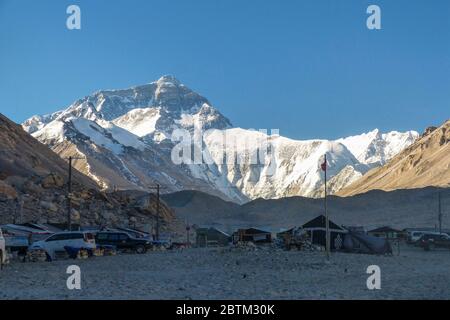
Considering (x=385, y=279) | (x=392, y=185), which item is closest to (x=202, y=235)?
(x=385, y=279)

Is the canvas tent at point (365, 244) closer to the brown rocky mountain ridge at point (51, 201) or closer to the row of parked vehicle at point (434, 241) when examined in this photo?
the row of parked vehicle at point (434, 241)

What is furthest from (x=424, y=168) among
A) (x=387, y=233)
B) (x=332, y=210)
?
(x=387, y=233)

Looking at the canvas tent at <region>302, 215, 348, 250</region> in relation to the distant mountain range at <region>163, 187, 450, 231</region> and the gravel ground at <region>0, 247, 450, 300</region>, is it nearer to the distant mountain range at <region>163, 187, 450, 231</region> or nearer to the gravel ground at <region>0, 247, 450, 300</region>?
the gravel ground at <region>0, 247, 450, 300</region>

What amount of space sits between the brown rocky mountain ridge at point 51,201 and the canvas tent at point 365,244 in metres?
38.8

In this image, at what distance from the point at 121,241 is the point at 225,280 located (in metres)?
25.0

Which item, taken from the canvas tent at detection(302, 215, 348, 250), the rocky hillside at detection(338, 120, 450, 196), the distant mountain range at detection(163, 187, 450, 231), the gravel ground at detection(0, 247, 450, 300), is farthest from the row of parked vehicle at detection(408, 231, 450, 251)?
the rocky hillside at detection(338, 120, 450, 196)

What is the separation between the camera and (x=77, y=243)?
3631cm

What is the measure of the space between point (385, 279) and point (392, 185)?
527ft

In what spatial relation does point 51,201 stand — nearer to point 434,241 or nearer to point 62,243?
point 434,241

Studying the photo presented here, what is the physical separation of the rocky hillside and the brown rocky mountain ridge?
68.9 meters

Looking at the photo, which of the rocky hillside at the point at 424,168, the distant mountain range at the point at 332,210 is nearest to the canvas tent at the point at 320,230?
the distant mountain range at the point at 332,210

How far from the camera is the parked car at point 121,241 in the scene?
4722cm

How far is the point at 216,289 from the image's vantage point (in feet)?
65.6
